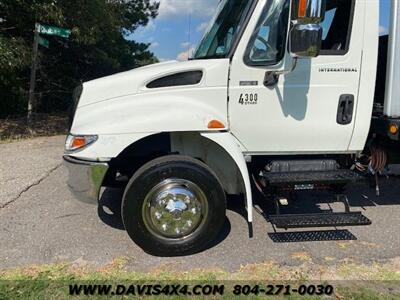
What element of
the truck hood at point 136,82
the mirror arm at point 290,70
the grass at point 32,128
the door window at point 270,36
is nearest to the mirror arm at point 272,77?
the mirror arm at point 290,70

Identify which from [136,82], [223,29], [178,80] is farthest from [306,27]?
[136,82]

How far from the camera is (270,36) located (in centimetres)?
385

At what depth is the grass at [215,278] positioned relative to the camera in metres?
3.30

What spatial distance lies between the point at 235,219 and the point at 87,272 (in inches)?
72.9

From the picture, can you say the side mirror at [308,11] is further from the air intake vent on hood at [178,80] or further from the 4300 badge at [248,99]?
the air intake vent on hood at [178,80]

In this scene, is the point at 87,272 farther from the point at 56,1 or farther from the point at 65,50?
the point at 65,50

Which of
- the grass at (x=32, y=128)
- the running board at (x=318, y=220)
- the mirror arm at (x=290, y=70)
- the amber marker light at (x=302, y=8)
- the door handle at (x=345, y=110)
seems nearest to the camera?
the amber marker light at (x=302, y=8)

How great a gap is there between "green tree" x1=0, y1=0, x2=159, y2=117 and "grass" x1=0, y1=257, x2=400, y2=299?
7181mm

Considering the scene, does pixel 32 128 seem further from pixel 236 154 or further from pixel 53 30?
pixel 236 154

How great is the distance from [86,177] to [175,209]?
2.87 ft

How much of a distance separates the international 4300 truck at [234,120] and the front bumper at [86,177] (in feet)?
0.03

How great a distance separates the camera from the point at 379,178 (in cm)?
474

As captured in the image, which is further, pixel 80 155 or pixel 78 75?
pixel 78 75

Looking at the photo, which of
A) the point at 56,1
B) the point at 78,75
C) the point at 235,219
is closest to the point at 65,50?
the point at 78,75
